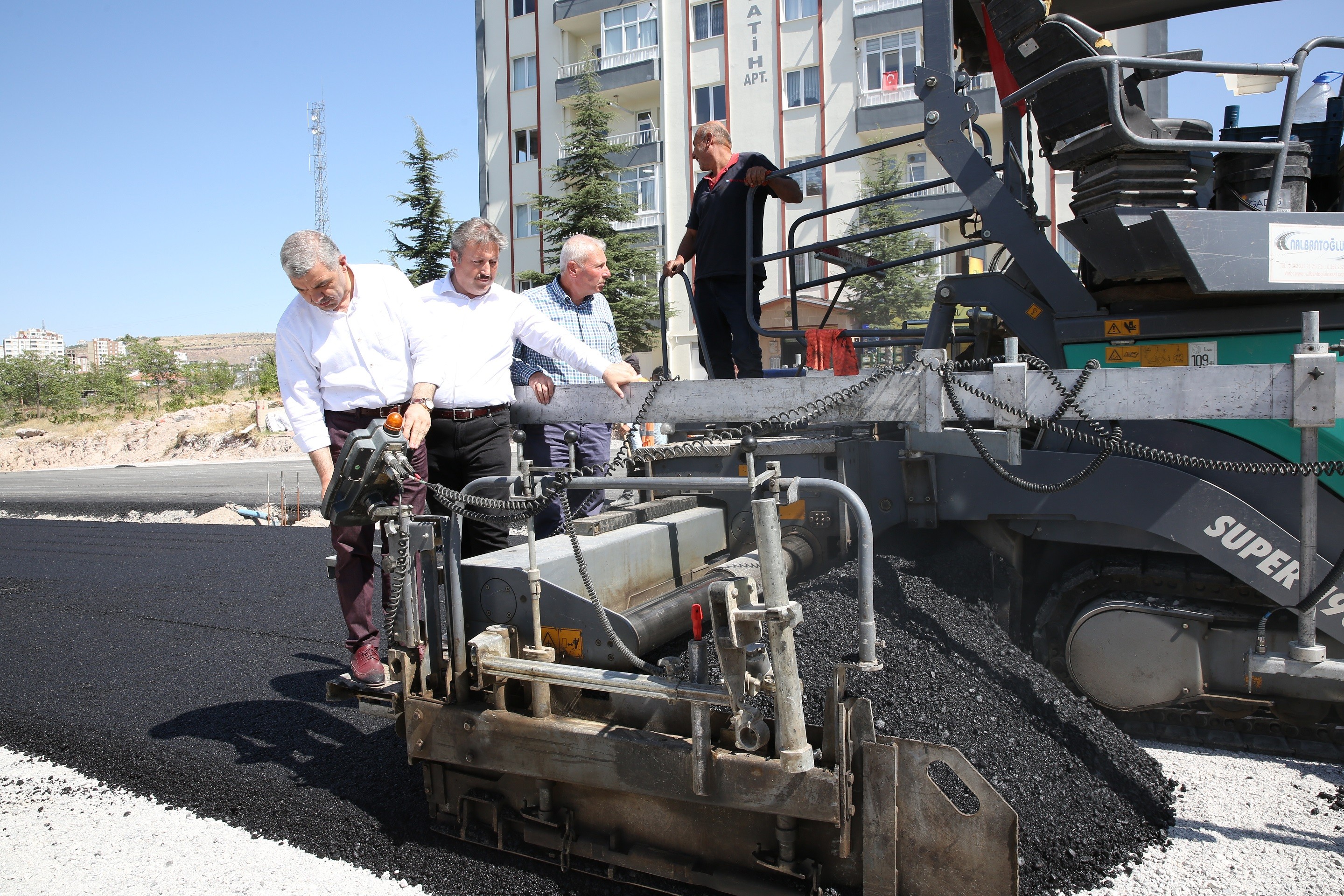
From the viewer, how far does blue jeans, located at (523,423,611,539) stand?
14.5 feet

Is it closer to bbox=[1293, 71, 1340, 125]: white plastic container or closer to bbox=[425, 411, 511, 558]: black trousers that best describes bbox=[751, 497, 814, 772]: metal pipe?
bbox=[425, 411, 511, 558]: black trousers

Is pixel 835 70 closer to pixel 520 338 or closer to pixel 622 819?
pixel 520 338

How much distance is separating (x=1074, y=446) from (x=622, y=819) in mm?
2208

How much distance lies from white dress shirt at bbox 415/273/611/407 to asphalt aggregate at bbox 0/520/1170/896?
1432 mm

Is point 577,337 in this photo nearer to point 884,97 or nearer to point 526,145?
point 884,97

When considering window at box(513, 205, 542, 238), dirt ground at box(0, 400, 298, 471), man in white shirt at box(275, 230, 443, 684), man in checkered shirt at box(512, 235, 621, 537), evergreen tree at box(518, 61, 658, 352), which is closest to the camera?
man in white shirt at box(275, 230, 443, 684)

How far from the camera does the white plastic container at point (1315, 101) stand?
3.92 meters

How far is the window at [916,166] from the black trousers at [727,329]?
20.3m

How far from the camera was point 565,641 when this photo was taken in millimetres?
2871

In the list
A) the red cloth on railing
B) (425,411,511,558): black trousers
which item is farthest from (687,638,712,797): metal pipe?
the red cloth on railing

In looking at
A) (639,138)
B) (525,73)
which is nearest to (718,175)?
(639,138)

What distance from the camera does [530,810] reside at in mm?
2715

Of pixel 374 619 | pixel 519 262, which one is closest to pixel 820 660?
pixel 374 619

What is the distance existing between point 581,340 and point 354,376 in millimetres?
1380
